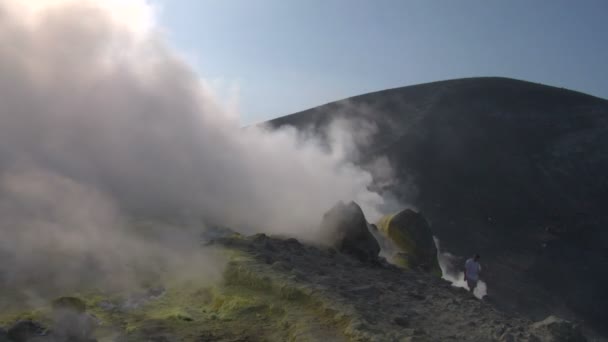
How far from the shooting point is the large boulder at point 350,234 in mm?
13703

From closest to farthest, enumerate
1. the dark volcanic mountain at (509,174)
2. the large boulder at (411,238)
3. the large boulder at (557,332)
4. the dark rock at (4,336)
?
the dark rock at (4,336), the large boulder at (557,332), the large boulder at (411,238), the dark volcanic mountain at (509,174)

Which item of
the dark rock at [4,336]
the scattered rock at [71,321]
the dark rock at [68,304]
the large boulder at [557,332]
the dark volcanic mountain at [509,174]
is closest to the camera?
the dark rock at [4,336]

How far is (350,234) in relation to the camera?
1382cm

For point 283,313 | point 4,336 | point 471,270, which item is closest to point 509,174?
point 471,270

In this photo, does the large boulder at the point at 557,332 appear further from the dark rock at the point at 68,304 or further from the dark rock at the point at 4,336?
the dark rock at the point at 4,336

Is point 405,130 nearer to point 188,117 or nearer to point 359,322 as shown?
point 188,117

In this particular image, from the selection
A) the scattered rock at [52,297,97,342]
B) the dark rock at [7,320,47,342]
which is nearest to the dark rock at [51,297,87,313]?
the scattered rock at [52,297,97,342]

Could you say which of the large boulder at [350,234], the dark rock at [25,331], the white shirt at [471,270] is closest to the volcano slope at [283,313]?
the dark rock at [25,331]

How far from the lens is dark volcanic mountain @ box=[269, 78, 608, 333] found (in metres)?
28.1

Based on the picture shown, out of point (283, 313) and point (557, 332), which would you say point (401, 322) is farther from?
point (557, 332)

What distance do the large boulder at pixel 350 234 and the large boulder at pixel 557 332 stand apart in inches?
198

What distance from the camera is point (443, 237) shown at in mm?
30656

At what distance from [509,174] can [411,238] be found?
24908 millimetres

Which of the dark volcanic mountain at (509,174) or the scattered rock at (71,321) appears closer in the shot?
the scattered rock at (71,321)
